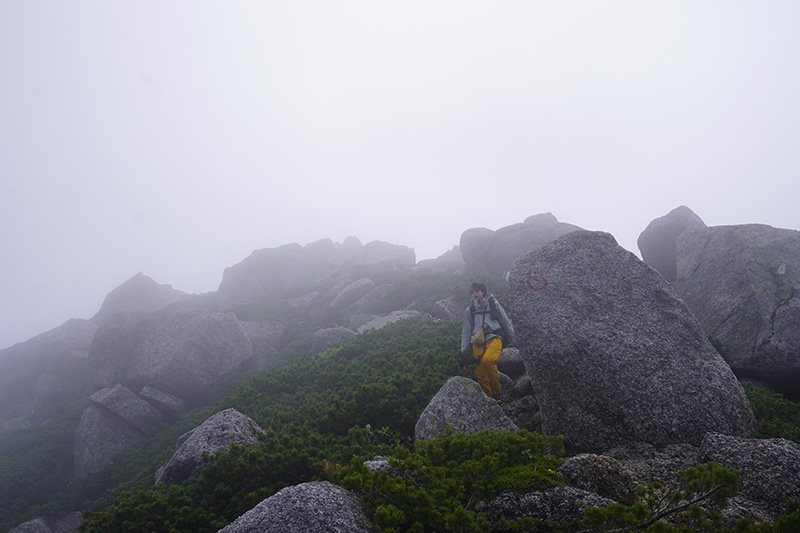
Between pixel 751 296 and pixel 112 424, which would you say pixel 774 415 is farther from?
pixel 112 424

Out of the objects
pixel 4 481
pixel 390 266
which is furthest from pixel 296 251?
pixel 4 481

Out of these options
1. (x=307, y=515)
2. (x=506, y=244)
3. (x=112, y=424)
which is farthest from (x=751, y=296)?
(x=112, y=424)

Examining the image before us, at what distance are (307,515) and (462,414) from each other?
4.54 metres

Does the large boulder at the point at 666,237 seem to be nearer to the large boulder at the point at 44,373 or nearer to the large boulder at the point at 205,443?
the large boulder at the point at 205,443

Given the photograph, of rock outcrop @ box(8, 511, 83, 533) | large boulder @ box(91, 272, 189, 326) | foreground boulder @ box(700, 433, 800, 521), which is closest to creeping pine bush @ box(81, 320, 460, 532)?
foreground boulder @ box(700, 433, 800, 521)

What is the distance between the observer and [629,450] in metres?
7.14

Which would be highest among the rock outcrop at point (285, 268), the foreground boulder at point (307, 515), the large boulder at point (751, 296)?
the rock outcrop at point (285, 268)

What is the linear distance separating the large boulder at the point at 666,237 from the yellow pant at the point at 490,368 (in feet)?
67.4

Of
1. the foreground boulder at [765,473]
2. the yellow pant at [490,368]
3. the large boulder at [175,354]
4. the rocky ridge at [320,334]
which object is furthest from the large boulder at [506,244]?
the foreground boulder at [765,473]

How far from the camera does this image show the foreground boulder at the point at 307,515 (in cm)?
470

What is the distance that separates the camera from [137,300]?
54875 millimetres

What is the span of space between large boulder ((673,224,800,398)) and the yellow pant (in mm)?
6810

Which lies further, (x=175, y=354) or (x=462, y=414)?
(x=175, y=354)

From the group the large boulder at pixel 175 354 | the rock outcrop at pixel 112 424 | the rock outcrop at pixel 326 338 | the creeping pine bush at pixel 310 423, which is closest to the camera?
the creeping pine bush at pixel 310 423
